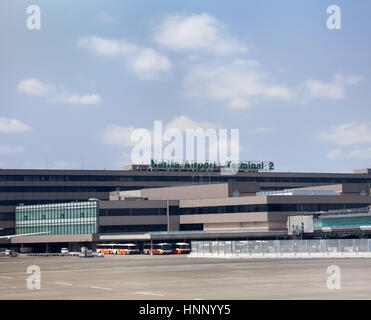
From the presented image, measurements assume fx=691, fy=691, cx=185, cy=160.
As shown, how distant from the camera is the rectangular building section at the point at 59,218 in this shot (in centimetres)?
16850

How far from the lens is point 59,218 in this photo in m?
175

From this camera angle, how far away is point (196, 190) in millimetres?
178125

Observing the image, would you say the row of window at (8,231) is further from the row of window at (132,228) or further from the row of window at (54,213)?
the row of window at (132,228)

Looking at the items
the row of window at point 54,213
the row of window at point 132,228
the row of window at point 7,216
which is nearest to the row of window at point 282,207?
the row of window at point 132,228

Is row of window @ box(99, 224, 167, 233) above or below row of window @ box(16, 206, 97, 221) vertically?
below

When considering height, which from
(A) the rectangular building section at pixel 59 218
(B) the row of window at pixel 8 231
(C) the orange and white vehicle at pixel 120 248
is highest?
(A) the rectangular building section at pixel 59 218

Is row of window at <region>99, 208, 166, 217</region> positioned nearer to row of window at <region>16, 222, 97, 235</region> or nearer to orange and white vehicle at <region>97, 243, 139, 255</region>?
row of window at <region>16, 222, 97, 235</region>

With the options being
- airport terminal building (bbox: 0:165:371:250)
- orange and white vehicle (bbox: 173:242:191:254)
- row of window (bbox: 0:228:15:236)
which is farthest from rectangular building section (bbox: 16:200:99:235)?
orange and white vehicle (bbox: 173:242:191:254)

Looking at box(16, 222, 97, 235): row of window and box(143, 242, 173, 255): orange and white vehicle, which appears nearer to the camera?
box(143, 242, 173, 255): orange and white vehicle

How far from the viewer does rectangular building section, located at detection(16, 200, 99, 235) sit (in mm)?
168500

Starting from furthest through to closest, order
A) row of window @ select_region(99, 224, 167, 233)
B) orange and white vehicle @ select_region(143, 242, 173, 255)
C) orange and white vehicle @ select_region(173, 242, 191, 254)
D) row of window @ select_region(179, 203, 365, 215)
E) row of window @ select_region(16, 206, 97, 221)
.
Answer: row of window @ select_region(16, 206, 97, 221), row of window @ select_region(99, 224, 167, 233), row of window @ select_region(179, 203, 365, 215), orange and white vehicle @ select_region(173, 242, 191, 254), orange and white vehicle @ select_region(143, 242, 173, 255)
